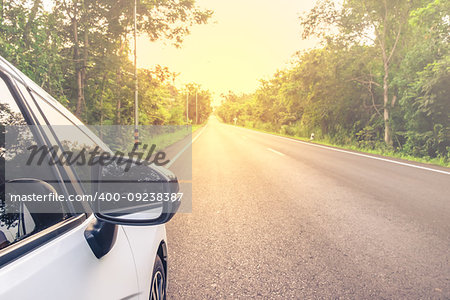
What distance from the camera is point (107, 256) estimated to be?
1220mm

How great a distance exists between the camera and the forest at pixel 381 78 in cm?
1247

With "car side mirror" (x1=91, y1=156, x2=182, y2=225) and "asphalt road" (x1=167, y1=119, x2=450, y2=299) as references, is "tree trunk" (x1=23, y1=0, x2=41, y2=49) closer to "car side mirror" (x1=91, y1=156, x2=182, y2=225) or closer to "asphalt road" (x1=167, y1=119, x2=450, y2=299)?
"asphalt road" (x1=167, y1=119, x2=450, y2=299)

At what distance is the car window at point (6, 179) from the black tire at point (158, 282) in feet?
2.98

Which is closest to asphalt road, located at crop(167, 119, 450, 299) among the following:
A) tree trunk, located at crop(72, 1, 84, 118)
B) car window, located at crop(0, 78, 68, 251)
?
car window, located at crop(0, 78, 68, 251)

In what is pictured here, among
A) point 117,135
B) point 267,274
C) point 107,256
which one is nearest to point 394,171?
point 267,274

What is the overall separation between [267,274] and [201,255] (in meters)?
0.83

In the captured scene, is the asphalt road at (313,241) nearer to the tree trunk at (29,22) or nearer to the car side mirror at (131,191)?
the car side mirror at (131,191)

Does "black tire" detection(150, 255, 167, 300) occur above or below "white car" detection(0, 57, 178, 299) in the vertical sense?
below

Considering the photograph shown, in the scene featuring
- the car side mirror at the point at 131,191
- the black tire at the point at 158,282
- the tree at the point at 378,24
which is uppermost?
the tree at the point at 378,24

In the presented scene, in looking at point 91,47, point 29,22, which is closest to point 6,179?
point 29,22

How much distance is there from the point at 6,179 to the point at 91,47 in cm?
1213

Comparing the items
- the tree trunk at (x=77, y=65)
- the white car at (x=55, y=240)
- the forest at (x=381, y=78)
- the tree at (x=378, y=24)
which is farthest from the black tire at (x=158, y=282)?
the tree at (x=378, y=24)

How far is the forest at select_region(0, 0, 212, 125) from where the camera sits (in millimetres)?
6496

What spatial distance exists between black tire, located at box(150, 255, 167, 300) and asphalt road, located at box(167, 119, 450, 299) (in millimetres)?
400
